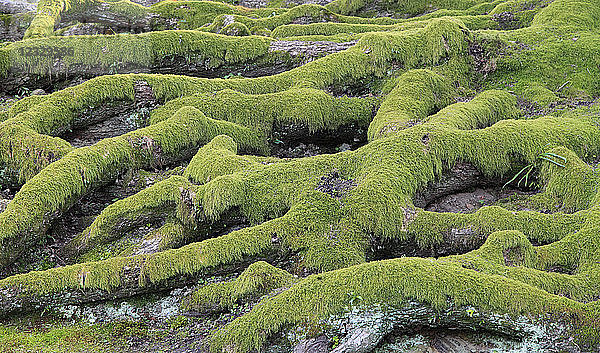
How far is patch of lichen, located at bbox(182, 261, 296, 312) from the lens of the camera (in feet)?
24.0

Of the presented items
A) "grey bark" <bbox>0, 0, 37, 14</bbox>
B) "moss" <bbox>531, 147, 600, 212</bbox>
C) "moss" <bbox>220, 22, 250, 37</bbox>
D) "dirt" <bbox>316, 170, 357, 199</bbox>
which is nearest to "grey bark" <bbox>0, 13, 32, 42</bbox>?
"grey bark" <bbox>0, 0, 37, 14</bbox>

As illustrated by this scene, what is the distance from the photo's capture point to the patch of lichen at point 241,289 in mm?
7328

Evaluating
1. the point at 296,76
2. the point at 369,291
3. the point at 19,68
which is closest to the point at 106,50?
the point at 19,68

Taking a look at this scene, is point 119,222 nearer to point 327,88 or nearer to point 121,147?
point 121,147

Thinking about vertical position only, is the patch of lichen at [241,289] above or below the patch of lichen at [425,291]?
below

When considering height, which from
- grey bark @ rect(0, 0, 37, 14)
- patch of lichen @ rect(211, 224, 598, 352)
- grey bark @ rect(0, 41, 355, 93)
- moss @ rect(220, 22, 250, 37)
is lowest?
patch of lichen @ rect(211, 224, 598, 352)

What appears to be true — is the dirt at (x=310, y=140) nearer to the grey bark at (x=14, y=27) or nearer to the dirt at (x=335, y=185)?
the dirt at (x=335, y=185)

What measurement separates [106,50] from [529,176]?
32.8 ft

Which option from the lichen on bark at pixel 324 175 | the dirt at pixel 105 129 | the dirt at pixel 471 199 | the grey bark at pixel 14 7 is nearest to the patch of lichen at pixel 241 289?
the lichen on bark at pixel 324 175

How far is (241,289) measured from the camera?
24.5ft

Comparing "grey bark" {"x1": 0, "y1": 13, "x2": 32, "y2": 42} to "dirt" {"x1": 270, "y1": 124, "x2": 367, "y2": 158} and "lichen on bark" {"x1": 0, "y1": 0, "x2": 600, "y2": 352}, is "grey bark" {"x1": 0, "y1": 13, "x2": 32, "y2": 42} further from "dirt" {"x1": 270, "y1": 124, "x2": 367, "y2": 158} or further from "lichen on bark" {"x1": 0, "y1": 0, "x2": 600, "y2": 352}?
"dirt" {"x1": 270, "y1": 124, "x2": 367, "y2": 158}

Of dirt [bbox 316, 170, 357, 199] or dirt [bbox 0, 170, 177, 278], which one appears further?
dirt [bbox 0, 170, 177, 278]

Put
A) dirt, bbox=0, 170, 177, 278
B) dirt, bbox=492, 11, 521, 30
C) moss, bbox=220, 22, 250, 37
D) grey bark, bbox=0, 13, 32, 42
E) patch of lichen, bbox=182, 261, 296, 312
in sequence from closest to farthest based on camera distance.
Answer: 1. patch of lichen, bbox=182, 261, 296, 312
2. dirt, bbox=0, 170, 177, 278
3. moss, bbox=220, 22, 250, 37
4. dirt, bbox=492, 11, 521, 30
5. grey bark, bbox=0, 13, 32, 42

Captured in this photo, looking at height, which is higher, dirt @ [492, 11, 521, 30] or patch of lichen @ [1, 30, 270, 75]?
dirt @ [492, 11, 521, 30]
